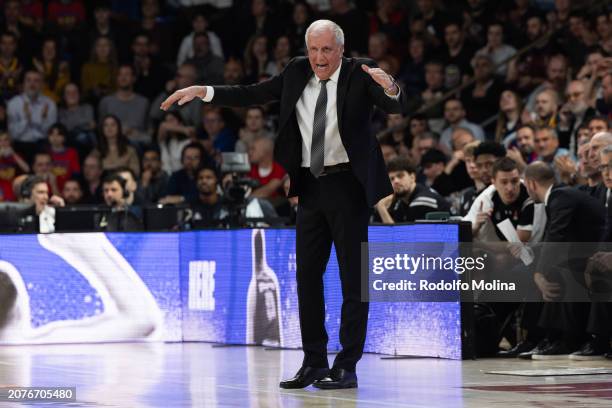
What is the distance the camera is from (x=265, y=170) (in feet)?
49.2

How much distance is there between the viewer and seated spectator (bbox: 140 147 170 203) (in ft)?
49.6

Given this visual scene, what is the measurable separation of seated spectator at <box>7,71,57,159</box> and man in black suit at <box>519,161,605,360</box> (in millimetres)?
8608

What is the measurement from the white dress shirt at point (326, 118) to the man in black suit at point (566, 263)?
270cm

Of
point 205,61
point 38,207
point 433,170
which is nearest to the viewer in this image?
point 38,207

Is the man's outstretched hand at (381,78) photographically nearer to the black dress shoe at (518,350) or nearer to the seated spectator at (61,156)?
the black dress shoe at (518,350)

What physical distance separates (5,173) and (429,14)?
18.4 ft

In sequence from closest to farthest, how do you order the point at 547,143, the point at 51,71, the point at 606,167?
the point at 606,167
the point at 547,143
the point at 51,71

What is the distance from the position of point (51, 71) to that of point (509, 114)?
6.42 m

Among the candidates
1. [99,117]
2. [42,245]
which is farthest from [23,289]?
[99,117]

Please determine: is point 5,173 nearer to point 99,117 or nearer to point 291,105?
point 99,117

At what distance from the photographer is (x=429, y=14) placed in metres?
17.4

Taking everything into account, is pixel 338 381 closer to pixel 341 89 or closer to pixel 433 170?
pixel 341 89

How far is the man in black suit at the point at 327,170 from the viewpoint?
771 centimetres

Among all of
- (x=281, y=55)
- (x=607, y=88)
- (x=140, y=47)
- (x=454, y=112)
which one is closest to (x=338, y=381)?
(x=607, y=88)
